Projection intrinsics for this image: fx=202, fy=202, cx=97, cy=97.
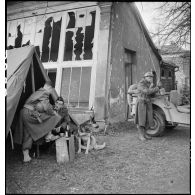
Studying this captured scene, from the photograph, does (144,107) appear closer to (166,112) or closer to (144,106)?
(144,106)

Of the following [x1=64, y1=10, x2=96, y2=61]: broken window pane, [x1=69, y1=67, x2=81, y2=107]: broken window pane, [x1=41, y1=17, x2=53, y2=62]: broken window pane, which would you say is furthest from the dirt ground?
[x1=41, y1=17, x2=53, y2=62]: broken window pane

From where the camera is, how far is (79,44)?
7219mm

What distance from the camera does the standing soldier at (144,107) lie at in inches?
204

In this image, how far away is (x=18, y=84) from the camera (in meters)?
3.68

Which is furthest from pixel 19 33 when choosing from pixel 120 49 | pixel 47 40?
pixel 120 49

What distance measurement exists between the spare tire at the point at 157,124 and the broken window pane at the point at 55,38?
4.35m

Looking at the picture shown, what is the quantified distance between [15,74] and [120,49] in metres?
4.64

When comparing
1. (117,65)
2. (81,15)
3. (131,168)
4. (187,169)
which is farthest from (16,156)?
(81,15)

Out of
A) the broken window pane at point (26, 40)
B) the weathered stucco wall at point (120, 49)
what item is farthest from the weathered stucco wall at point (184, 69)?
the broken window pane at point (26, 40)

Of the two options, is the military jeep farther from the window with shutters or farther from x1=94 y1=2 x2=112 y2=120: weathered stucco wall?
the window with shutters

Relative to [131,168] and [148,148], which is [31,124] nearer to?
[131,168]

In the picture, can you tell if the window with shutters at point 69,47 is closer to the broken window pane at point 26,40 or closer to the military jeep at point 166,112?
the broken window pane at point 26,40

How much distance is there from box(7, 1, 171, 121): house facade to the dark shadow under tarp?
2.32 meters

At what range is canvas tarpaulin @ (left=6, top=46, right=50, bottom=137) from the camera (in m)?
3.27
